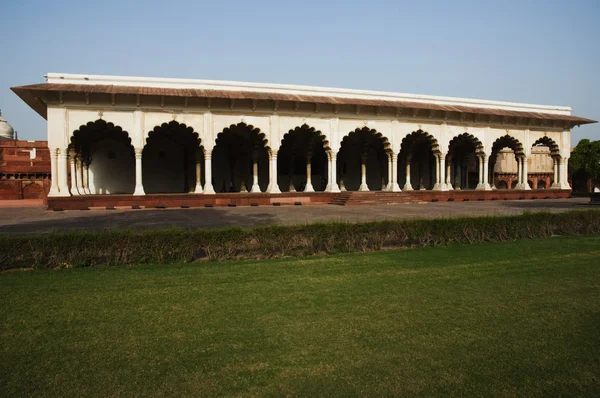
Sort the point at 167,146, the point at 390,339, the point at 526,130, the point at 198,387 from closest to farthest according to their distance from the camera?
the point at 198,387
the point at 390,339
the point at 167,146
the point at 526,130

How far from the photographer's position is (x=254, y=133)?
72.7ft

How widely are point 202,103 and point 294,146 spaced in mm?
7532

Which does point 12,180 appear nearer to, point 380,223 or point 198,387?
point 380,223

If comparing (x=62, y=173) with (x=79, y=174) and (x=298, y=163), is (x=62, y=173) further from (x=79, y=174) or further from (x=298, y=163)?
(x=298, y=163)

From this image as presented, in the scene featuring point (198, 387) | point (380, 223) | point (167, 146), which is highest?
A: point (167, 146)

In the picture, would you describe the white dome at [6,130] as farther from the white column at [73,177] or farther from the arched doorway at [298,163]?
the arched doorway at [298,163]

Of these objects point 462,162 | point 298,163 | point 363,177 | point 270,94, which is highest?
point 270,94

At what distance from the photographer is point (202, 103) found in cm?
1894

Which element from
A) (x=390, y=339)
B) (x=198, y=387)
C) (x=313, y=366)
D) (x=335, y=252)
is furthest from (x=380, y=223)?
(x=198, y=387)

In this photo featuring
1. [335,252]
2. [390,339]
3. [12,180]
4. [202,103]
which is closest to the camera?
[390,339]

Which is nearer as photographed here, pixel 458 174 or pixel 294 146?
pixel 294 146

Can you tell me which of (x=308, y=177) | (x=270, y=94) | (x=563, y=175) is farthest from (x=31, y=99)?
(x=563, y=175)

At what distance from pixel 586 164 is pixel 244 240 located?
38643 mm

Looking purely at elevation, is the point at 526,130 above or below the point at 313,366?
above
